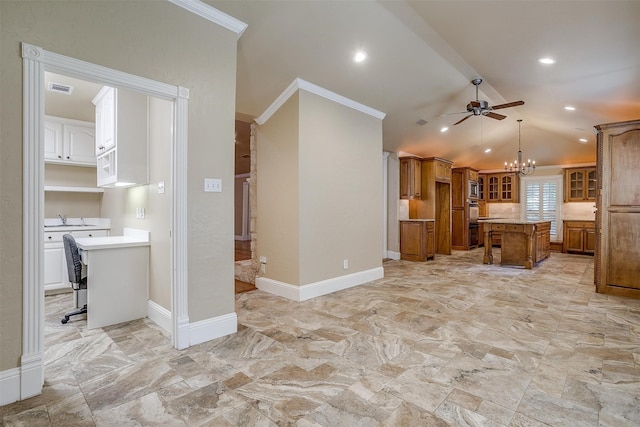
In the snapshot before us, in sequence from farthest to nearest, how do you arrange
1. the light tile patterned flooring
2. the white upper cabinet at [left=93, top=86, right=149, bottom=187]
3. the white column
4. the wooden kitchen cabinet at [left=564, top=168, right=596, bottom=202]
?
the wooden kitchen cabinet at [left=564, top=168, right=596, bottom=202], the white column, the white upper cabinet at [left=93, top=86, right=149, bottom=187], the light tile patterned flooring

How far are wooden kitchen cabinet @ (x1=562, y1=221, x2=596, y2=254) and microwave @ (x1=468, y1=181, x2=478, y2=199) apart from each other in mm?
2400

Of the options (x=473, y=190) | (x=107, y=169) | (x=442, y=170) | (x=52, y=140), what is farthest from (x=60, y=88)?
(x=473, y=190)

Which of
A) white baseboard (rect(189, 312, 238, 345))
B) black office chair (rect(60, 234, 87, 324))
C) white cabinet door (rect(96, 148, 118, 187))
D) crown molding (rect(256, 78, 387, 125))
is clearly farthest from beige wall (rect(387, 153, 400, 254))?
black office chair (rect(60, 234, 87, 324))

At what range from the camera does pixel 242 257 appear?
729cm

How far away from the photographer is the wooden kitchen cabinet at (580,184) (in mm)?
8711

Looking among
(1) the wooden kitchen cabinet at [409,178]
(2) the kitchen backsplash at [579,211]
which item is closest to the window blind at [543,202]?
(2) the kitchen backsplash at [579,211]

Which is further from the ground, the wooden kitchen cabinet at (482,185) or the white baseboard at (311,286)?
the wooden kitchen cabinet at (482,185)

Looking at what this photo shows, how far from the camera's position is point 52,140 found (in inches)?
183

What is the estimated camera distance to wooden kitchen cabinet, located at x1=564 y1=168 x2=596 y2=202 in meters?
8.71

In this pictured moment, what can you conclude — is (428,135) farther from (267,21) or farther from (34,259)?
(34,259)

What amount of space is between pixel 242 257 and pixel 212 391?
533 cm

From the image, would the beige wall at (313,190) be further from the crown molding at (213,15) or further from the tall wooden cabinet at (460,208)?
the tall wooden cabinet at (460,208)

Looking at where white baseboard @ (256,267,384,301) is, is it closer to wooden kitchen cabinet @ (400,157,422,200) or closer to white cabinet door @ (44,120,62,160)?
wooden kitchen cabinet @ (400,157,422,200)

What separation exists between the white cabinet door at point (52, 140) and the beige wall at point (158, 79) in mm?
3322
